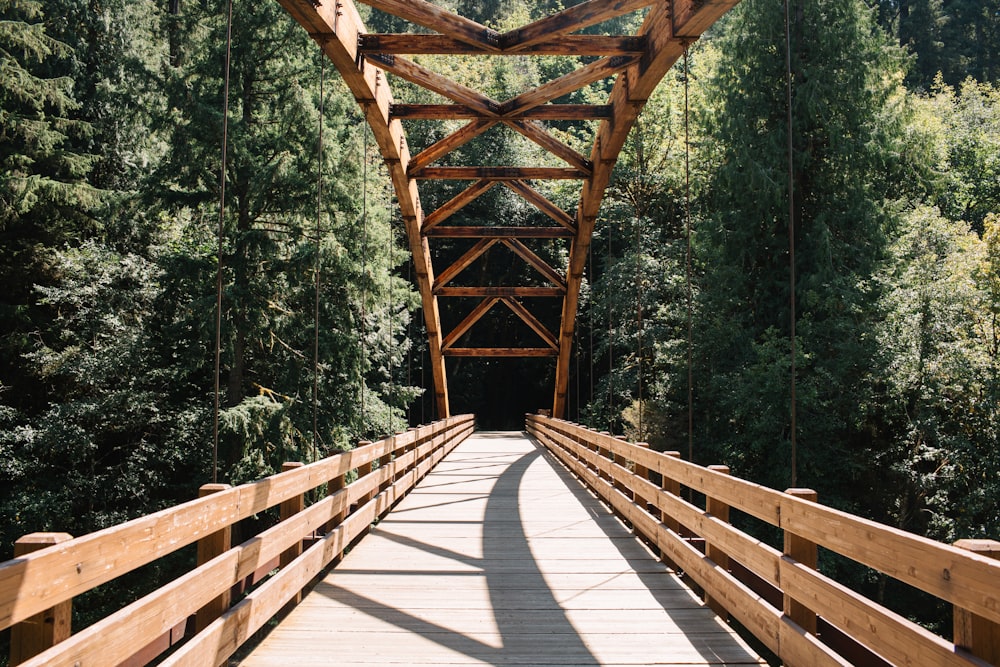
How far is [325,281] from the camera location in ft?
48.6

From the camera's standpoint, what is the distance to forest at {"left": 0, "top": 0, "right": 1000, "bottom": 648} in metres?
14.1

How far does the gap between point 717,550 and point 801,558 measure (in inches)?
42.6

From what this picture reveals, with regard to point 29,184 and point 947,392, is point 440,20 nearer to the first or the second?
point 29,184

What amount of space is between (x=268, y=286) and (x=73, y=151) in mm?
6934

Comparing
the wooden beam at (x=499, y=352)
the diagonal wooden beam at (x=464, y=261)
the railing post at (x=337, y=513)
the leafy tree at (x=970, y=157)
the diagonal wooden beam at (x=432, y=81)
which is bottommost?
the railing post at (x=337, y=513)

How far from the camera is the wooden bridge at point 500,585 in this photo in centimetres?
193

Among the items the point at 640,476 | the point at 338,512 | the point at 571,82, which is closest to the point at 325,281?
the point at 571,82

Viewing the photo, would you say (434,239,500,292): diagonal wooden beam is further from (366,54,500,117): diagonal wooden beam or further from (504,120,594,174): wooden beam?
(366,54,500,117): diagonal wooden beam

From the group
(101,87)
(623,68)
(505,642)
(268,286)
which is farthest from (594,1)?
(101,87)

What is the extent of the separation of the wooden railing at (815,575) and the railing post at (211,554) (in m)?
2.19

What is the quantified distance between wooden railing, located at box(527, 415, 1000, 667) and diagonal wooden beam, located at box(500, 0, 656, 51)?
4213mm

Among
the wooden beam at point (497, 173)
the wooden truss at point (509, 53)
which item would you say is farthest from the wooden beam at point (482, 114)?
the wooden beam at point (497, 173)

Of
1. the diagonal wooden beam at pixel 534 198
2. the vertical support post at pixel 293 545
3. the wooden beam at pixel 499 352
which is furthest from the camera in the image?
the wooden beam at pixel 499 352

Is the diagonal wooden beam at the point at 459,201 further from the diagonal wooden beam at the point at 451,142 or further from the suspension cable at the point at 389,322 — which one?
the suspension cable at the point at 389,322
